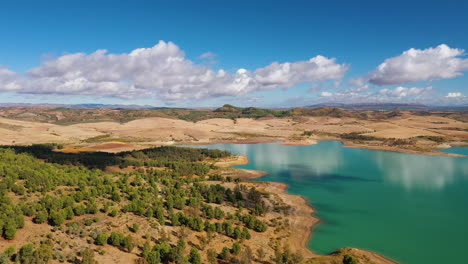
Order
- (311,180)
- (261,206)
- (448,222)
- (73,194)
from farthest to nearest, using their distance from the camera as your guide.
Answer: (311,180), (261,206), (448,222), (73,194)

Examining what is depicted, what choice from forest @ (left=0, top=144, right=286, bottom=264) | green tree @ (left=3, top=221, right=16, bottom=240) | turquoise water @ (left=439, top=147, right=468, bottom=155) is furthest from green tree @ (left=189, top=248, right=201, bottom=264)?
turquoise water @ (left=439, top=147, right=468, bottom=155)

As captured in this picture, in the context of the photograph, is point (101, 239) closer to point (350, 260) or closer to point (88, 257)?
point (88, 257)

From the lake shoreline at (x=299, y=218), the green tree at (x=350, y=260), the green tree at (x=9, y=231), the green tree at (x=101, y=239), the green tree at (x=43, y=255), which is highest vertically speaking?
the green tree at (x=9, y=231)

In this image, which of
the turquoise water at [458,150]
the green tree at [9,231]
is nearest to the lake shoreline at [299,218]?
the green tree at [9,231]

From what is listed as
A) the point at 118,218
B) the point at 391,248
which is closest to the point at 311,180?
A: the point at 391,248

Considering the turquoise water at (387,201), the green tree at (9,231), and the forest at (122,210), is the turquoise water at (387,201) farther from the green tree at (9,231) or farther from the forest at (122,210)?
the green tree at (9,231)

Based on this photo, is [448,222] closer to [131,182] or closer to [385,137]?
[131,182]

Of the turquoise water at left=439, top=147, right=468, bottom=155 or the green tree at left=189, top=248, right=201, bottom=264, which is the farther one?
the turquoise water at left=439, top=147, right=468, bottom=155

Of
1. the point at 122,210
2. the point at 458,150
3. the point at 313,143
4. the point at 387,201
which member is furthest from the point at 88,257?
the point at 458,150

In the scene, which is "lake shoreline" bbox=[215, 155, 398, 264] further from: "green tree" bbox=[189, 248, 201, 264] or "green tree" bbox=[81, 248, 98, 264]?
"green tree" bbox=[81, 248, 98, 264]
